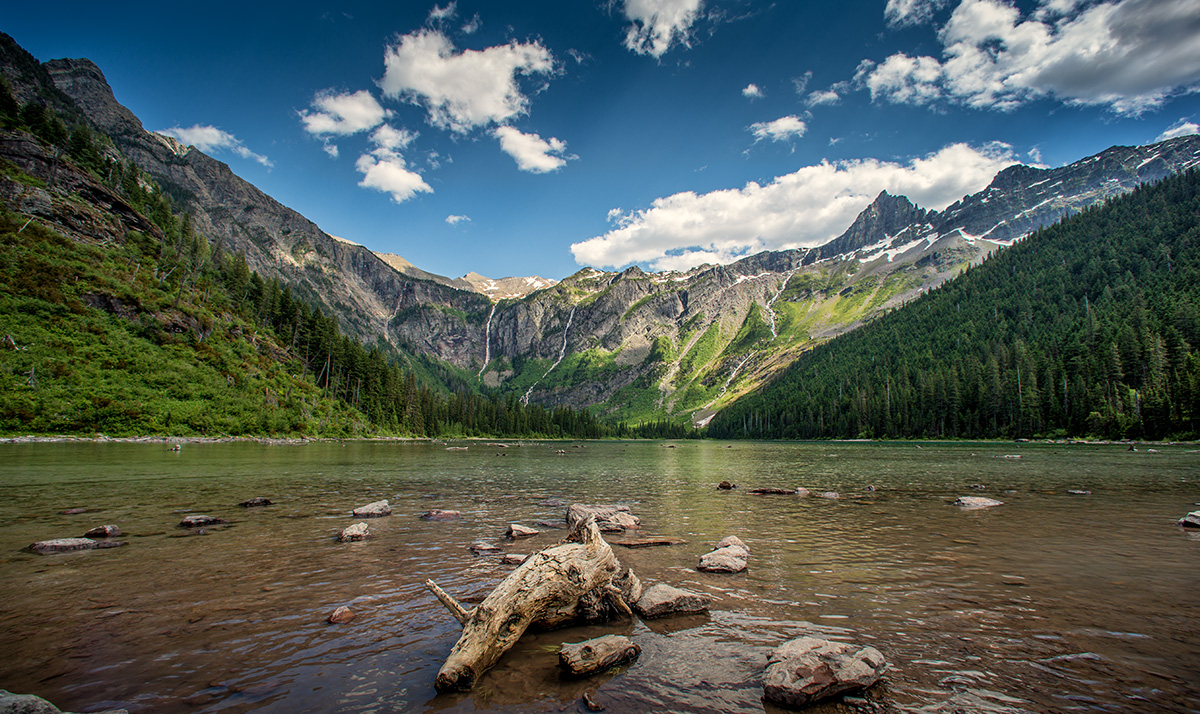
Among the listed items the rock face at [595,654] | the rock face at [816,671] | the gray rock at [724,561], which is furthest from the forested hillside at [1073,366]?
the rock face at [595,654]

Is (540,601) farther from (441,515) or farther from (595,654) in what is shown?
(441,515)

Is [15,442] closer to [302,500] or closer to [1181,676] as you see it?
[302,500]

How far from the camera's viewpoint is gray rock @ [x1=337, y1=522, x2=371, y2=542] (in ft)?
62.2

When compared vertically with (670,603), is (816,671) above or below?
above

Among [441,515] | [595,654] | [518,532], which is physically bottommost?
[441,515]

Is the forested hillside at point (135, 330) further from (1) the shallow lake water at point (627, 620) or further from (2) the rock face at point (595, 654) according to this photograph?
(2) the rock face at point (595, 654)

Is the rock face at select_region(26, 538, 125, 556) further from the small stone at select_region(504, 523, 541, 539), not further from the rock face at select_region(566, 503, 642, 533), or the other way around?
the rock face at select_region(566, 503, 642, 533)

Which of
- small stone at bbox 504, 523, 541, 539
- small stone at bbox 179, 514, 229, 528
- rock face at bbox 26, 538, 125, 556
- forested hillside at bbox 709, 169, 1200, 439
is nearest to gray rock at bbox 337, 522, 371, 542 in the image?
small stone at bbox 504, 523, 541, 539

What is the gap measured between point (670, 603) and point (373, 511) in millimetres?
18510

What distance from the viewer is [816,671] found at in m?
7.83

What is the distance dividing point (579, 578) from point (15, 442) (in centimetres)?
7799

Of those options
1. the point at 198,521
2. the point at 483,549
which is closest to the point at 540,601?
the point at 483,549

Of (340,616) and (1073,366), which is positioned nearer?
(340,616)

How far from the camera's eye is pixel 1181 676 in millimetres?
8070
